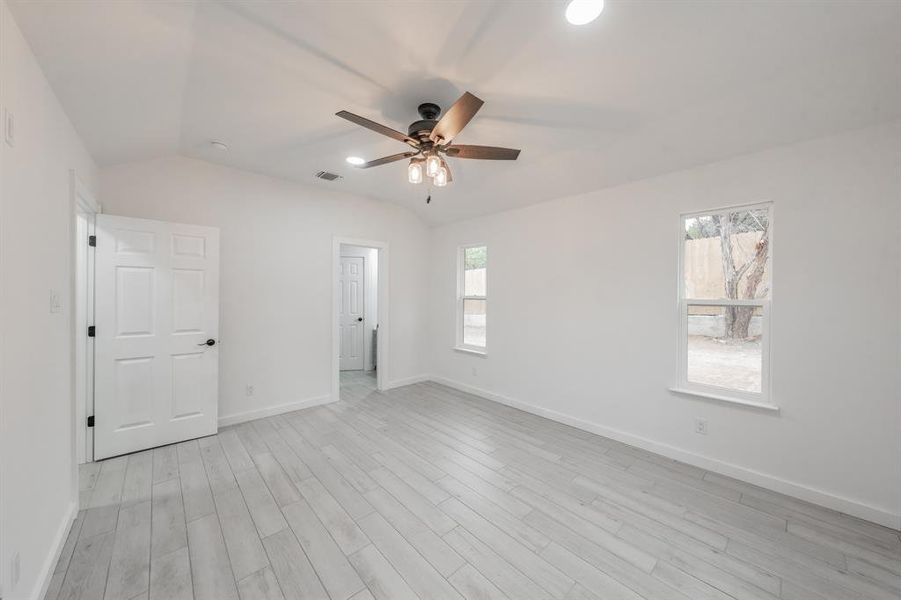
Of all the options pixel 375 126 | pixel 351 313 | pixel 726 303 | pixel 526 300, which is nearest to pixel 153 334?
pixel 375 126

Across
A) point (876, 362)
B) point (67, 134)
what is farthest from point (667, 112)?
point (67, 134)

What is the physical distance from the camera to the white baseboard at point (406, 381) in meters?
5.01

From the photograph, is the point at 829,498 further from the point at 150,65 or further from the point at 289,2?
the point at 150,65

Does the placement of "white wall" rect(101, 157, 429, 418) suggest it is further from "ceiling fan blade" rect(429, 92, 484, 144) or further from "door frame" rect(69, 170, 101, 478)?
"ceiling fan blade" rect(429, 92, 484, 144)

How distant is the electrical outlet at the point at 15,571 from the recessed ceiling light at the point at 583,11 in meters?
3.32

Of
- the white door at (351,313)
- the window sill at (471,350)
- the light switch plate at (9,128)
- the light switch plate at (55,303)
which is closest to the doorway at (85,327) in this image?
the light switch plate at (55,303)

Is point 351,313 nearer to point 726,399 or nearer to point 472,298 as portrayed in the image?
point 472,298

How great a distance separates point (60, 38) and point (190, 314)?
2.28 metres

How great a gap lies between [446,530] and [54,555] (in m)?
2.06

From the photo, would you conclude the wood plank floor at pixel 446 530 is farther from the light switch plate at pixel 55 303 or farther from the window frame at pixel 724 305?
the light switch plate at pixel 55 303

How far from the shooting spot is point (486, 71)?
200 centimetres

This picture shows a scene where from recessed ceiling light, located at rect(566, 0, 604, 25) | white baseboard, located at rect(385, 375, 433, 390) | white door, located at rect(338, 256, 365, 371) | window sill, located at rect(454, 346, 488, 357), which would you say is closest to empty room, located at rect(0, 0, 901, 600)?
recessed ceiling light, located at rect(566, 0, 604, 25)

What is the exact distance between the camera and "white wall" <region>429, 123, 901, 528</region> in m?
2.18

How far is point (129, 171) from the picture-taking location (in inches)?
122
